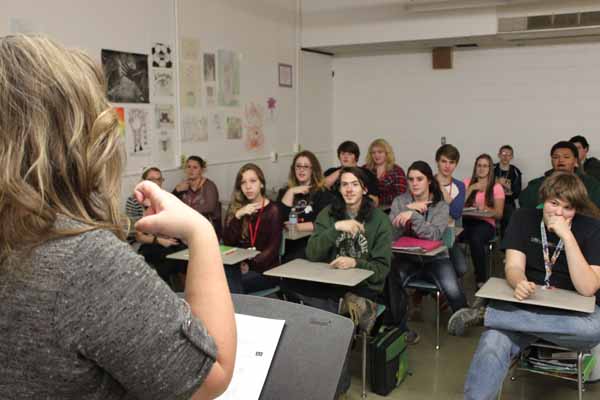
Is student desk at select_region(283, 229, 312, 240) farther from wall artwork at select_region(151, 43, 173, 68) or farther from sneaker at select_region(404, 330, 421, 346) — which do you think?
wall artwork at select_region(151, 43, 173, 68)

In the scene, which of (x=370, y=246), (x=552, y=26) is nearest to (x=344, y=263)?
(x=370, y=246)

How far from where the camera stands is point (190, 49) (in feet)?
20.1

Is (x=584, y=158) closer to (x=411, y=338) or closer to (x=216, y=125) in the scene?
(x=411, y=338)

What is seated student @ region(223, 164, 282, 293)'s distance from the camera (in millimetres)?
4113

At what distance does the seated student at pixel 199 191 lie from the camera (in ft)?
19.1

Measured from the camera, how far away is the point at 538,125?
7754 mm

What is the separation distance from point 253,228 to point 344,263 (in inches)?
42.2

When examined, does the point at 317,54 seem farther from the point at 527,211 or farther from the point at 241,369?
the point at 241,369

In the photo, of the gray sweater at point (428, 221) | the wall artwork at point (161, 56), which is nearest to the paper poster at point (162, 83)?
the wall artwork at point (161, 56)

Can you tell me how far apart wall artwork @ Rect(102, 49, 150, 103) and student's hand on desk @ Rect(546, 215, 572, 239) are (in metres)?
3.70

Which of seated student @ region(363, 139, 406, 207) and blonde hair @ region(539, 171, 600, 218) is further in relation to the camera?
seated student @ region(363, 139, 406, 207)

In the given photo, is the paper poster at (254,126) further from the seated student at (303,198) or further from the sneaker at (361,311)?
the sneaker at (361,311)

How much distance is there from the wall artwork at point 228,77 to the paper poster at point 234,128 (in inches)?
6.8

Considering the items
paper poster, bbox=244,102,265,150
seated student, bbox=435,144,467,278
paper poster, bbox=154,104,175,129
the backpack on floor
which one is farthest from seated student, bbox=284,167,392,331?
paper poster, bbox=244,102,265,150
